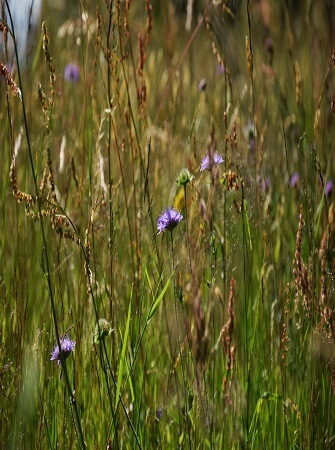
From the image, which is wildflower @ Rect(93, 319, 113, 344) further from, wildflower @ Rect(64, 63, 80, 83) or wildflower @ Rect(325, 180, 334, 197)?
wildflower @ Rect(64, 63, 80, 83)

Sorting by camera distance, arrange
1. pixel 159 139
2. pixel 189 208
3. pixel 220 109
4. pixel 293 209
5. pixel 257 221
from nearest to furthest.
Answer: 1. pixel 257 221
2. pixel 189 208
3. pixel 293 209
4. pixel 159 139
5. pixel 220 109

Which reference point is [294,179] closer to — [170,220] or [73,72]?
[170,220]

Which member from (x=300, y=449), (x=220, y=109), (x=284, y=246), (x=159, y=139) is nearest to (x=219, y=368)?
(x=300, y=449)

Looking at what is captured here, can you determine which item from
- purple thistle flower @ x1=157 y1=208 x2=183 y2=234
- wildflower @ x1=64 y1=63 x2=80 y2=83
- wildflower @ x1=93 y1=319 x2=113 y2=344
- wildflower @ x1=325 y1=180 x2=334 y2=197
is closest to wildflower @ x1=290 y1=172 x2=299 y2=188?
wildflower @ x1=325 y1=180 x2=334 y2=197

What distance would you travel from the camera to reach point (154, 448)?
1146mm

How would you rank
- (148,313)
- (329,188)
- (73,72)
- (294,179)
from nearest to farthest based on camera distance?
(148,313) → (329,188) → (294,179) → (73,72)

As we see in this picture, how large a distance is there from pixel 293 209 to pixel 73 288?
688mm

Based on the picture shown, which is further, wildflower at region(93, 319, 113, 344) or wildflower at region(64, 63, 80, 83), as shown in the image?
wildflower at region(64, 63, 80, 83)

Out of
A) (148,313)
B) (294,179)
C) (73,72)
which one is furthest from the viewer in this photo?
(73,72)

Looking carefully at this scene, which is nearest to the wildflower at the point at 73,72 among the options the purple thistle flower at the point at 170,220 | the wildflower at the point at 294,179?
the wildflower at the point at 294,179

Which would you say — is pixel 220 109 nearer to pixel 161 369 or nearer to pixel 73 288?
pixel 73 288

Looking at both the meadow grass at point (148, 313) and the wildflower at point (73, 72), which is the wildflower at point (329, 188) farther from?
the wildflower at point (73, 72)

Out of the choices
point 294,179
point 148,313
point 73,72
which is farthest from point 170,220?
point 73,72

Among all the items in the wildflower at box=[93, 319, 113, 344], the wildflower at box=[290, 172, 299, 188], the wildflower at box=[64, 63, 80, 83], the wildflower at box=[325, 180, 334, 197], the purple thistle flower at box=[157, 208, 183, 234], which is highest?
the wildflower at box=[64, 63, 80, 83]
